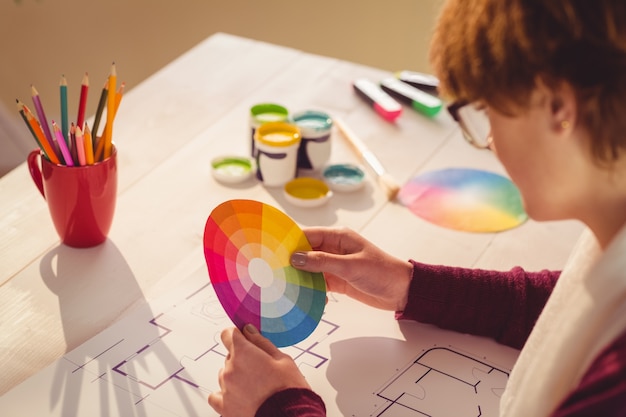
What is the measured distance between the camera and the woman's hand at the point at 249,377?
0.83 metres

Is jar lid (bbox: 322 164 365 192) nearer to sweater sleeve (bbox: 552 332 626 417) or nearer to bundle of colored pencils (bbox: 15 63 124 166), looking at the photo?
bundle of colored pencils (bbox: 15 63 124 166)

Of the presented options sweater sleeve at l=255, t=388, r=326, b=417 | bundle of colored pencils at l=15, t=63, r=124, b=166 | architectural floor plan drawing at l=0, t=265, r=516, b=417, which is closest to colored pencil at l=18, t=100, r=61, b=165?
bundle of colored pencils at l=15, t=63, r=124, b=166

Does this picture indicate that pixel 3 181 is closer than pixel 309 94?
Yes

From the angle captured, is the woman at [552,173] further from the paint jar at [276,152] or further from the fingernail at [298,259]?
the paint jar at [276,152]

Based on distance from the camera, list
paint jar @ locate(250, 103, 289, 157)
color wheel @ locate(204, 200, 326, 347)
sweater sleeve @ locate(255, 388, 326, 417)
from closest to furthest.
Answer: sweater sleeve @ locate(255, 388, 326, 417) < color wheel @ locate(204, 200, 326, 347) < paint jar @ locate(250, 103, 289, 157)

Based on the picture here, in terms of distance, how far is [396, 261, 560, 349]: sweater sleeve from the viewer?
1006 millimetres

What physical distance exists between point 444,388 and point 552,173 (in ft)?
1.00

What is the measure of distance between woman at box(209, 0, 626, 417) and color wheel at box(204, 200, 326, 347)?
3 centimetres

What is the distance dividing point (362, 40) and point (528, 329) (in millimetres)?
1926

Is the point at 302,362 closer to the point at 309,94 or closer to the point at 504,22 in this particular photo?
the point at 504,22

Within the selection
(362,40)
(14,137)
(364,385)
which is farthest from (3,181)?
(362,40)

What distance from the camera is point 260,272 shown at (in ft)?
3.06

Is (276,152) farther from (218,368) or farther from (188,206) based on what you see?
(218,368)

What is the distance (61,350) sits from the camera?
3.11 feet
